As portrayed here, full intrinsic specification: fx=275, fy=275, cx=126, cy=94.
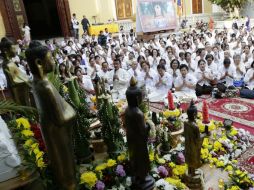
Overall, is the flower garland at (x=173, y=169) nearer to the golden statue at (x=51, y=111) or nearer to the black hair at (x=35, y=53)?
the golden statue at (x=51, y=111)

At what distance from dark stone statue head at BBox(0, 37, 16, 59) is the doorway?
1471cm

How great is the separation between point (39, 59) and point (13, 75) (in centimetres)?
124

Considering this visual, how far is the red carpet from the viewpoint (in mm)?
3840

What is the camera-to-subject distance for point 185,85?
16.8 ft

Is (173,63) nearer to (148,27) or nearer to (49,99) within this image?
(49,99)

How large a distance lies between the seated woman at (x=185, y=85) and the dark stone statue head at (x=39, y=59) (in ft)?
12.2

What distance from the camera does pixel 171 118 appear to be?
3.08m

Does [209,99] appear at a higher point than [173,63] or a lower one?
lower

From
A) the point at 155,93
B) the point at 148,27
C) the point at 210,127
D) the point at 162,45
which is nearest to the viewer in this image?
the point at 210,127

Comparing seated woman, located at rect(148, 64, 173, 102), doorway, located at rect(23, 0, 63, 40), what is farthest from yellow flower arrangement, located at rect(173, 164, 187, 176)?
doorway, located at rect(23, 0, 63, 40)

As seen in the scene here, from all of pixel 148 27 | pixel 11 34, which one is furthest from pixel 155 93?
pixel 11 34

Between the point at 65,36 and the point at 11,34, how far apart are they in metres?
2.53

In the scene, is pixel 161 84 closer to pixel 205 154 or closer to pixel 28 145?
pixel 205 154

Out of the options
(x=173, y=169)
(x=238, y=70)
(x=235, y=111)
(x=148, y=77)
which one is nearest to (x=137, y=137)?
(x=173, y=169)
